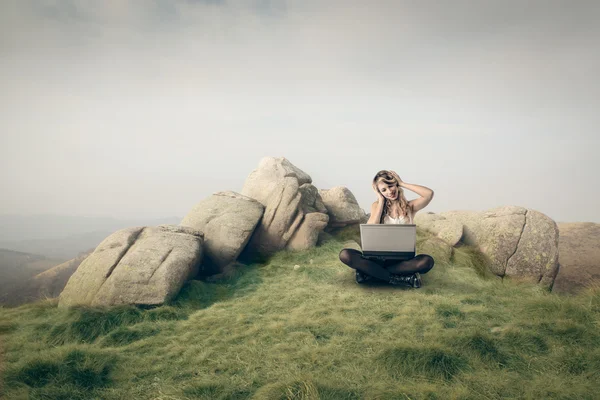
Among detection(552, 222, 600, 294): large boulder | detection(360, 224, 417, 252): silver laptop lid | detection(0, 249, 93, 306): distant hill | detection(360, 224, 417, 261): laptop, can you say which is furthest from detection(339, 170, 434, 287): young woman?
detection(0, 249, 93, 306): distant hill

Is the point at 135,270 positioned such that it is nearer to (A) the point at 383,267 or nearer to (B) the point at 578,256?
(A) the point at 383,267

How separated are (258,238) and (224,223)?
1.38 meters

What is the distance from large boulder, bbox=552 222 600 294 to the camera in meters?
13.2

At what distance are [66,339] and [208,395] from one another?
13.8ft

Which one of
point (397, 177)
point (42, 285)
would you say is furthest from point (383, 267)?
point (42, 285)

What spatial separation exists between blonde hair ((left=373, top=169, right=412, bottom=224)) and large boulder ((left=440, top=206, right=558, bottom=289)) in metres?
5.20

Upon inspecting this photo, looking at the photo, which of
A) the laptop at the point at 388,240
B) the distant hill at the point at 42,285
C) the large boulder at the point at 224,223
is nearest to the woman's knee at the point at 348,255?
the laptop at the point at 388,240

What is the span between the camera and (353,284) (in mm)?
9609

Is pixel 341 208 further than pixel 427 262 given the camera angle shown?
Yes

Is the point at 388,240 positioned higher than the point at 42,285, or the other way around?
the point at 388,240

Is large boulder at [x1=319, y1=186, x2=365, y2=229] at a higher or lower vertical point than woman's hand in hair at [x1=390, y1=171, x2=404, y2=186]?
lower

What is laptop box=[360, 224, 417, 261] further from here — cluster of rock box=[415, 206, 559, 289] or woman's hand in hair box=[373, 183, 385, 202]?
cluster of rock box=[415, 206, 559, 289]

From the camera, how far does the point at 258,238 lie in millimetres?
13219

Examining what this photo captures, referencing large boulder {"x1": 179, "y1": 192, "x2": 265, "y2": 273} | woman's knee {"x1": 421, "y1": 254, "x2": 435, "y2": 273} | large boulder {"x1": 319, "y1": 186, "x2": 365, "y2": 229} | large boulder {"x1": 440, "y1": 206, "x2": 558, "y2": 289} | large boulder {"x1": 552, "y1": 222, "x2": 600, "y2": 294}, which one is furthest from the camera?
large boulder {"x1": 319, "y1": 186, "x2": 365, "y2": 229}
